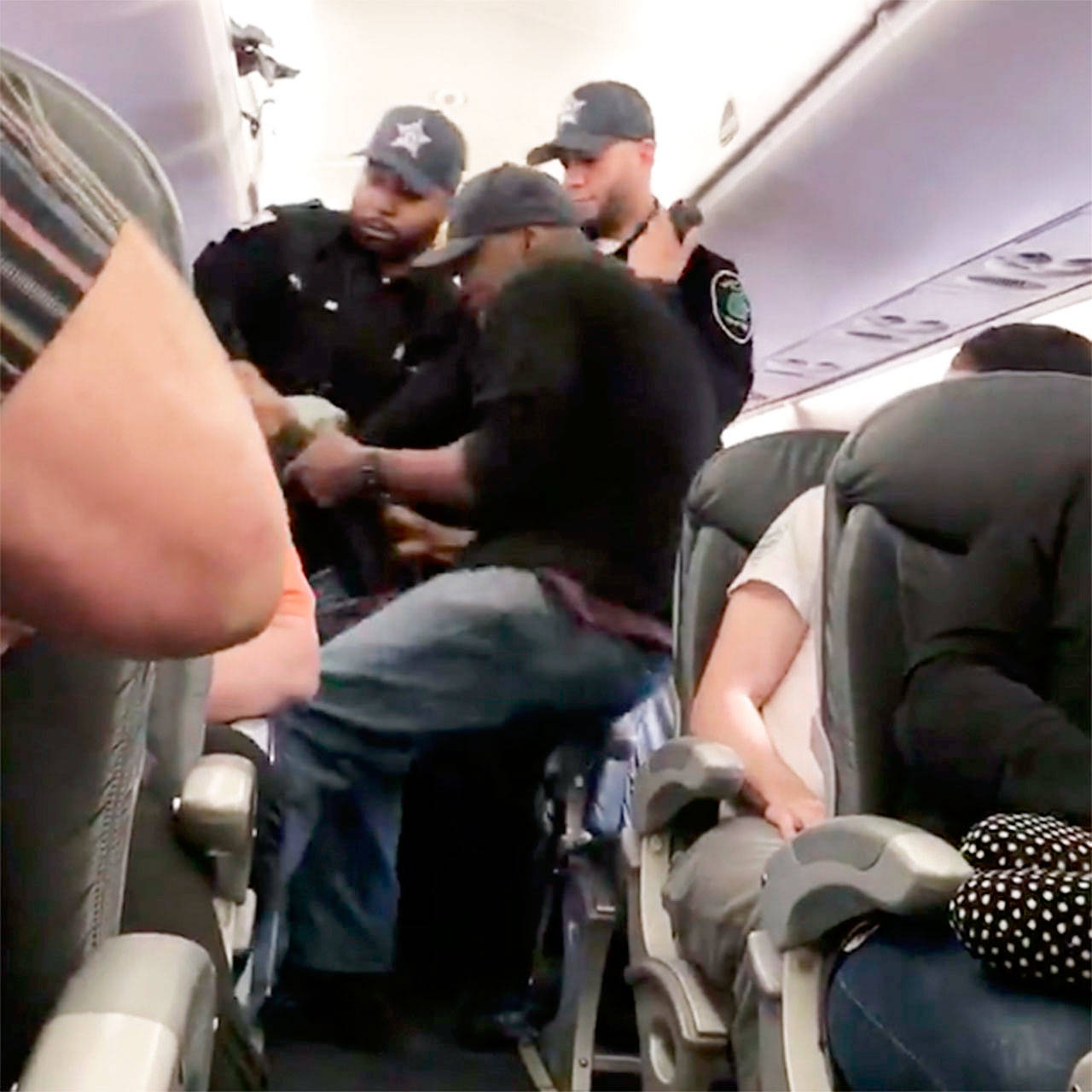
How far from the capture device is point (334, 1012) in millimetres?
3006

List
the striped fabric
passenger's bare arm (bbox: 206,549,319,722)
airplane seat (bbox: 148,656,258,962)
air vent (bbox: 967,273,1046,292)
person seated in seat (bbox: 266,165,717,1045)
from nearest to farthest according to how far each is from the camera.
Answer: the striped fabric → airplane seat (bbox: 148,656,258,962) → passenger's bare arm (bbox: 206,549,319,722) → person seated in seat (bbox: 266,165,717,1045) → air vent (bbox: 967,273,1046,292)

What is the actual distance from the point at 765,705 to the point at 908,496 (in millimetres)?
727

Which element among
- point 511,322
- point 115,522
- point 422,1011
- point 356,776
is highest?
point 115,522

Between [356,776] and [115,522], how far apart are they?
7.52ft

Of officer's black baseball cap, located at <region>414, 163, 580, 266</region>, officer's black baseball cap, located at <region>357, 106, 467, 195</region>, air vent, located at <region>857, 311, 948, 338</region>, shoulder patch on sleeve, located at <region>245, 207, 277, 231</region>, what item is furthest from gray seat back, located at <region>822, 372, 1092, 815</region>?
air vent, located at <region>857, 311, 948, 338</region>

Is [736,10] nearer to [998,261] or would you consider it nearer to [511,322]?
[998,261]

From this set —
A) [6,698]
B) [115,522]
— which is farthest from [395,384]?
[115,522]

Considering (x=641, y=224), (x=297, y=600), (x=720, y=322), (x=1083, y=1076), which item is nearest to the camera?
(x=1083, y=1076)

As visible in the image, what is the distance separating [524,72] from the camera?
19.3 ft

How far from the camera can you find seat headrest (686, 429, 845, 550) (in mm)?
2459

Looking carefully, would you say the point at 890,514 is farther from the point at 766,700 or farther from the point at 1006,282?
the point at 1006,282

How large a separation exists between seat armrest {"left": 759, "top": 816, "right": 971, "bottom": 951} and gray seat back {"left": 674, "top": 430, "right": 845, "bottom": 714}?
2.85 ft

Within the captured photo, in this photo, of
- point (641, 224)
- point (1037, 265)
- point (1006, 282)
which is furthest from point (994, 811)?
point (1006, 282)

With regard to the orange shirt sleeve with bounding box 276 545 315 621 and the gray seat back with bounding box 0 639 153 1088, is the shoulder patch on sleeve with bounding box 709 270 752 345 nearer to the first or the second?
the orange shirt sleeve with bounding box 276 545 315 621
